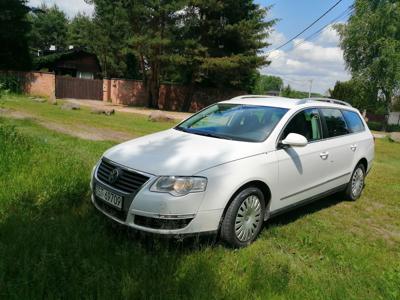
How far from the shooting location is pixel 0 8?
28.2 meters

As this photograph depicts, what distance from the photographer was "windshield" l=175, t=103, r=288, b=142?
4859mm

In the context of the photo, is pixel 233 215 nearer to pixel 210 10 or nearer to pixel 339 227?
pixel 339 227

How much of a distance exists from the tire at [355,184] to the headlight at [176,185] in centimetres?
361

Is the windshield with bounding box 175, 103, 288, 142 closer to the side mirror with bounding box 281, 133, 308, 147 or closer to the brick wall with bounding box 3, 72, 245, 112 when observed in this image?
the side mirror with bounding box 281, 133, 308, 147

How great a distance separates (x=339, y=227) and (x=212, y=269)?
8.18 feet

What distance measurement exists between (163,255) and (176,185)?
66 cm

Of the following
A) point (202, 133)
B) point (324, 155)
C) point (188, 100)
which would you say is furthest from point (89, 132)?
point (188, 100)

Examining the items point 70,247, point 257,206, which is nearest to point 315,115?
point 257,206

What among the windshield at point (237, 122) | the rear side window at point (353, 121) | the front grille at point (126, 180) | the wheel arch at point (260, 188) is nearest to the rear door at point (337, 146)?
the rear side window at point (353, 121)

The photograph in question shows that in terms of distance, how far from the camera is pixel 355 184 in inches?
263

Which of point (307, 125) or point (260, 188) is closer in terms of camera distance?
point (260, 188)

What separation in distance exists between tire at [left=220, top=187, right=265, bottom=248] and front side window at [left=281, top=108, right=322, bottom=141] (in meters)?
0.98

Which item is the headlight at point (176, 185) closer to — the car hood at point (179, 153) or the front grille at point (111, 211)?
the car hood at point (179, 153)

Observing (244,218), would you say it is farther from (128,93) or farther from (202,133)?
(128,93)
